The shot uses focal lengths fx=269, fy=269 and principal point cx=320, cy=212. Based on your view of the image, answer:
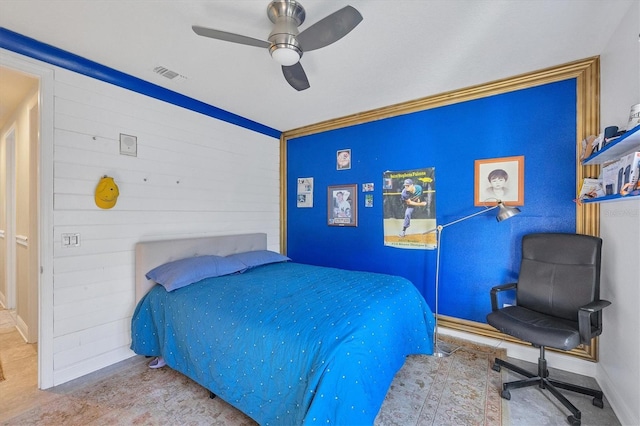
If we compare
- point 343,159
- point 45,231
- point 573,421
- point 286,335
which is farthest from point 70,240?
point 573,421

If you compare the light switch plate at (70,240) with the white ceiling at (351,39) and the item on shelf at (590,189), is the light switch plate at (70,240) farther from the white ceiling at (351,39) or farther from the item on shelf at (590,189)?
the item on shelf at (590,189)

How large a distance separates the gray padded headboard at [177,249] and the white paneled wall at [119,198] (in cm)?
13

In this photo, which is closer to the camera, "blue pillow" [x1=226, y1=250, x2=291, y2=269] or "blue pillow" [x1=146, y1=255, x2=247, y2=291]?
"blue pillow" [x1=146, y1=255, x2=247, y2=291]

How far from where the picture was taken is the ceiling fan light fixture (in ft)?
5.41

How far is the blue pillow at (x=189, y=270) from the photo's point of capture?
7.66 ft

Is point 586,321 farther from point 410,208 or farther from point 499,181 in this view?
point 410,208

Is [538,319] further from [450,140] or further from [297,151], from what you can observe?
[297,151]

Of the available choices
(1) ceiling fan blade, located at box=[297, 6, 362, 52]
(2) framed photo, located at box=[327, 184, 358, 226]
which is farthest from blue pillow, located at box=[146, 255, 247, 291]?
(1) ceiling fan blade, located at box=[297, 6, 362, 52]

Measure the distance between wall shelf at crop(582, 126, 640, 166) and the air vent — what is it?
3294mm

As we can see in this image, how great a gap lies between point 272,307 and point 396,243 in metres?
1.90

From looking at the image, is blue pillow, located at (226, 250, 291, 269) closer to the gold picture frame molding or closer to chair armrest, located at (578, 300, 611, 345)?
the gold picture frame molding

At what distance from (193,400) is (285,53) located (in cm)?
248

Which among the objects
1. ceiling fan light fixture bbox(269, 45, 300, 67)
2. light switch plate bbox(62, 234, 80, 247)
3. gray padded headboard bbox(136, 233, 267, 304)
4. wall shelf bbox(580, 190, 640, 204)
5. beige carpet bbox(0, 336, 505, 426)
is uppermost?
ceiling fan light fixture bbox(269, 45, 300, 67)

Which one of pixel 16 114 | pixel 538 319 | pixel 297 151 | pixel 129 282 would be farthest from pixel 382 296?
pixel 16 114
